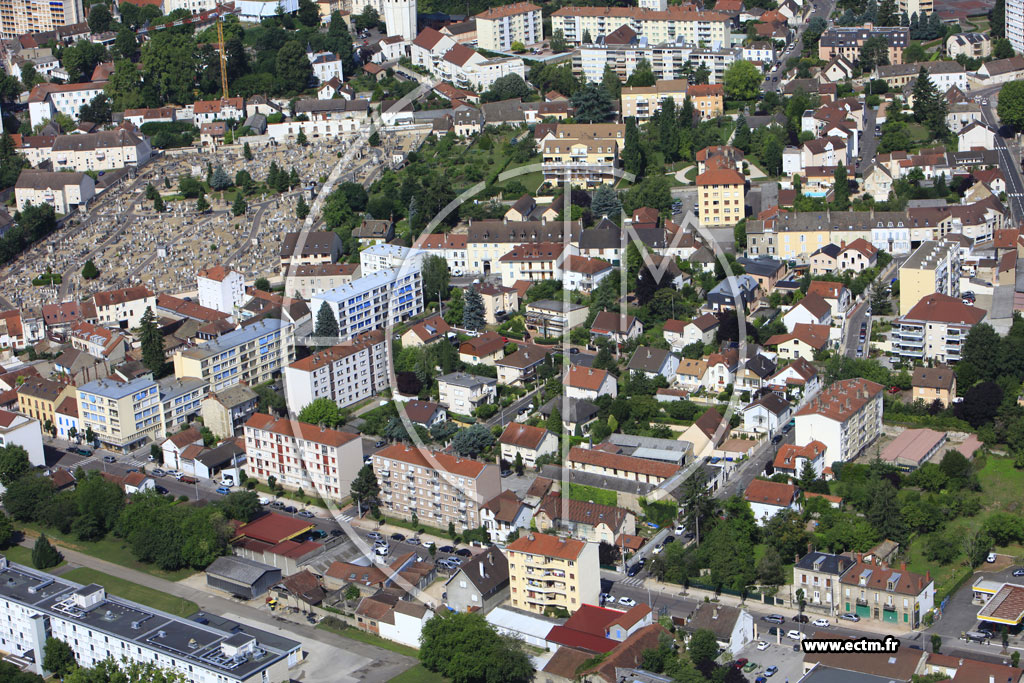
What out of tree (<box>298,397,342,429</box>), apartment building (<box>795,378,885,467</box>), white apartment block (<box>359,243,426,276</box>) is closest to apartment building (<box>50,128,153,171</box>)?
white apartment block (<box>359,243,426,276</box>)

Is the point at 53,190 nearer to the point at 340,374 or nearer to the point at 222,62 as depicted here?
the point at 222,62

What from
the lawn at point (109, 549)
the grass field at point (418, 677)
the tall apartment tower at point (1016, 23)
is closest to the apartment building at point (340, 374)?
the lawn at point (109, 549)

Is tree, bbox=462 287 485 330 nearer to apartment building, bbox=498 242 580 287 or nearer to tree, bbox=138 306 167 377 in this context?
apartment building, bbox=498 242 580 287

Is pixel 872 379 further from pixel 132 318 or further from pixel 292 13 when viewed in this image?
pixel 292 13

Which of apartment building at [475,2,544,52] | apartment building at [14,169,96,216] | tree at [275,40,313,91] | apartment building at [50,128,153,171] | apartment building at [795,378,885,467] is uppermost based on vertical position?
apartment building at [475,2,544,52]

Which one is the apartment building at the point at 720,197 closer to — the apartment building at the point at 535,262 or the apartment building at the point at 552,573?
the apartment building at the point at 535,262

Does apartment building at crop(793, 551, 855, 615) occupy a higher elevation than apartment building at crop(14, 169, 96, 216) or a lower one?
lower
